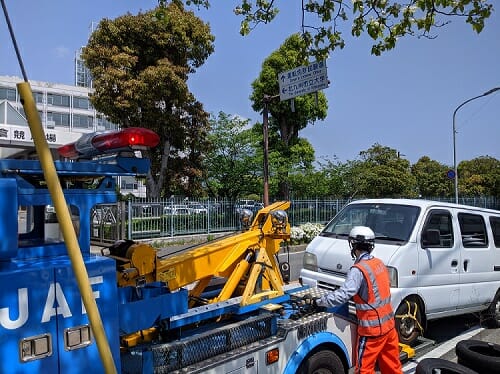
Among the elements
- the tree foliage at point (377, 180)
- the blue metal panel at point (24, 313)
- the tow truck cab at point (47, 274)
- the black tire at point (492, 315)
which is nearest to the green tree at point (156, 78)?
the tree foliage at point (377, 180)

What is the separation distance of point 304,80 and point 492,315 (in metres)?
9.37

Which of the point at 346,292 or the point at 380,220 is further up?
the point at 380,220

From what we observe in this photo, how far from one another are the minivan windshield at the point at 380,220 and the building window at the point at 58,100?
213ft

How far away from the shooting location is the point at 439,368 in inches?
168

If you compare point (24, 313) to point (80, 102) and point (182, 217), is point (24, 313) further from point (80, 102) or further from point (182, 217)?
point (80, 102)

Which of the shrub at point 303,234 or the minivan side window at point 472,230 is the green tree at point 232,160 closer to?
the shrub at point 303,234

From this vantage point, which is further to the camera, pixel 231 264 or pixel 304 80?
pixel 304 80

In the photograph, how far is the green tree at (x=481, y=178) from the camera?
4381cm

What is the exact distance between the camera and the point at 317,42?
6.50 m

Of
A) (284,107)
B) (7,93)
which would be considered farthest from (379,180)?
(7,93)

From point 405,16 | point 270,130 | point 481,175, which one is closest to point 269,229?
point 405,16

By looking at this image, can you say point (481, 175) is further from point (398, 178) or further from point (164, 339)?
point (164, 339)

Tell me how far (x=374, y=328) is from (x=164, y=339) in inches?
71.1

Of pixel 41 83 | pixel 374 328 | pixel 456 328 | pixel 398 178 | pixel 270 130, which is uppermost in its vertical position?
pixel 41 83
